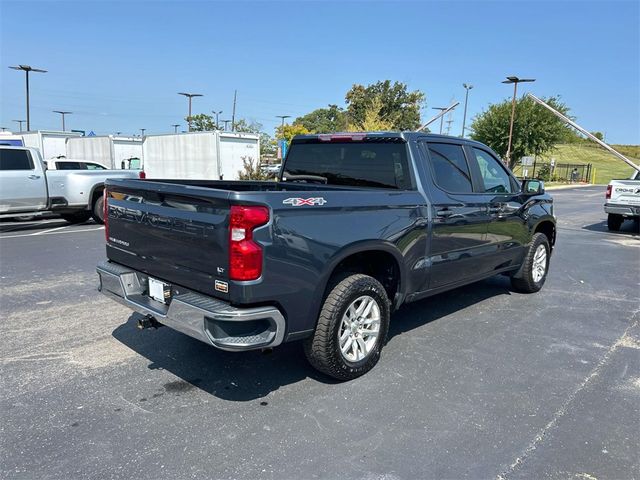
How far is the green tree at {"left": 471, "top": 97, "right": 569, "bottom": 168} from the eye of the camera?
42.5 m

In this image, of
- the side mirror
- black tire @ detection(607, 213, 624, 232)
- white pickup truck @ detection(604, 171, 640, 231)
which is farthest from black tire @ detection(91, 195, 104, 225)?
black tire @ detection(607, 213, 624, 232)

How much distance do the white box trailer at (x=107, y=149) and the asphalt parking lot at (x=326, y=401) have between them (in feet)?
75.5

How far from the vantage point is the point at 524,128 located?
42.8 metres

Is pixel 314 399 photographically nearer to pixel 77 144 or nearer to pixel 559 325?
pixel 559 325

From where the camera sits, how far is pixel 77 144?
2875 centimetres

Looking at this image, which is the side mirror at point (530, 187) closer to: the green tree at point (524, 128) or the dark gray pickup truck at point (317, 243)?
the dark gray pickup truck at point (317, 243)

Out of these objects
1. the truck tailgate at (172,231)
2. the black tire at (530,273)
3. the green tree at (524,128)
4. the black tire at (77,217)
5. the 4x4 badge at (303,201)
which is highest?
the green tree at (524,128)

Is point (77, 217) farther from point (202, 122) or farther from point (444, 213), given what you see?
point (202, 122)

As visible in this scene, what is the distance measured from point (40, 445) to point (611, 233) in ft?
45.6

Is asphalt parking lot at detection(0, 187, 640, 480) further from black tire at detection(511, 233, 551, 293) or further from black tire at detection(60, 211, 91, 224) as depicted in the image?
black tire at detection(60, 211, 91, 224)

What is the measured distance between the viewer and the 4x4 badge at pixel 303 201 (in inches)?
128

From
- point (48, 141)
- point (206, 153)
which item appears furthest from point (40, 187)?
point (48, 141)

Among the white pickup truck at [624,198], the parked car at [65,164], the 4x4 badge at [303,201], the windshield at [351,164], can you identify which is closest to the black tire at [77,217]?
the parked car at [65,164]

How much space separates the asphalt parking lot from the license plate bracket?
2.06 feet
